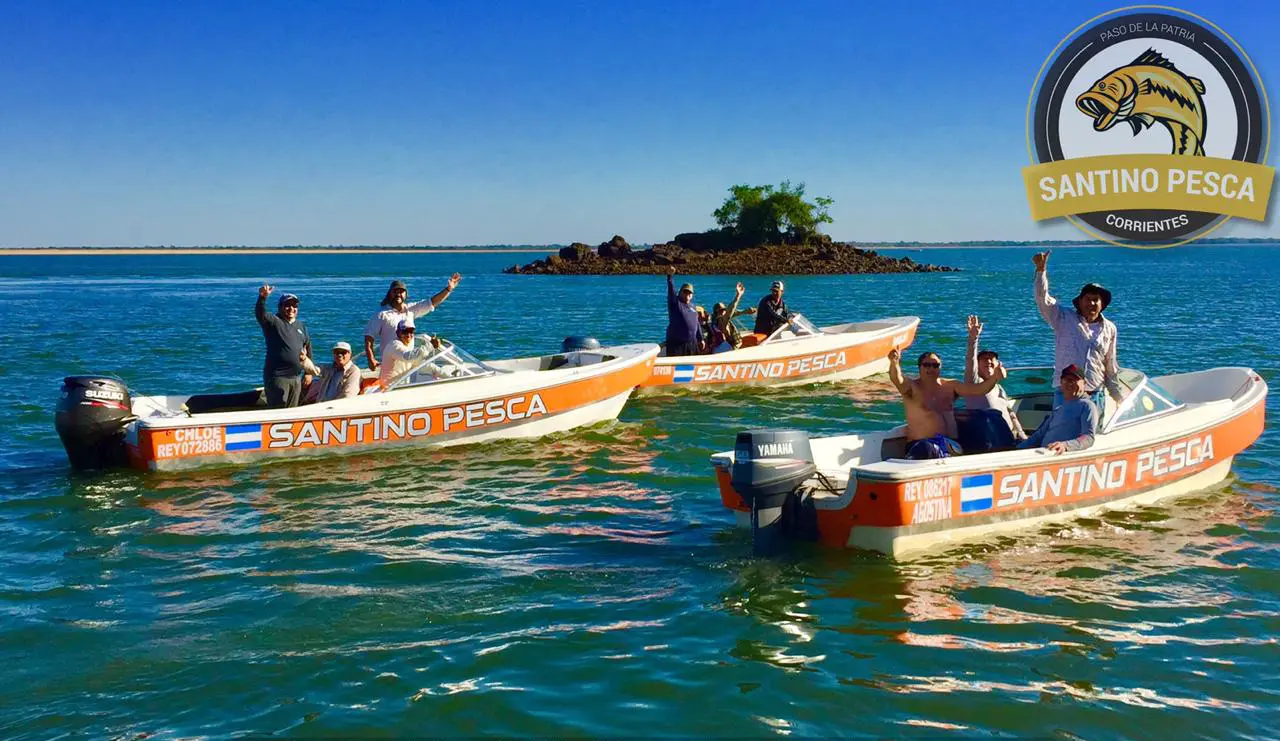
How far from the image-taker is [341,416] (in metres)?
11.8

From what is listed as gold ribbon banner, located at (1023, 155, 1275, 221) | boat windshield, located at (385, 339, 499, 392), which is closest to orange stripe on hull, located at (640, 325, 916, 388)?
boat windshield, located at (385, 339, 499, 392)

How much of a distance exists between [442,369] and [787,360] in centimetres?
697

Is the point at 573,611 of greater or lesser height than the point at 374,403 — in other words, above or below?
below

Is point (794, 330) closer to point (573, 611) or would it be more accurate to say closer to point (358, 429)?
point (358, 429)

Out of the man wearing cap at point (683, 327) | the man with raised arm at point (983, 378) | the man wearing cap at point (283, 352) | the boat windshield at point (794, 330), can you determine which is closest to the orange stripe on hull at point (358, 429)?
the man wearing cap at point (283, 352)

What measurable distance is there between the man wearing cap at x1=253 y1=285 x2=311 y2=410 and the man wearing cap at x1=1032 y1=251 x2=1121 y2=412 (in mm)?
8075

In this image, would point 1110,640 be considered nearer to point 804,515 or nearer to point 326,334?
point 804,515

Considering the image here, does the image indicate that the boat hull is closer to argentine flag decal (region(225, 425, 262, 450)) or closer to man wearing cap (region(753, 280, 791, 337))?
argentine flag decal (region(225, 425, 262, 450))

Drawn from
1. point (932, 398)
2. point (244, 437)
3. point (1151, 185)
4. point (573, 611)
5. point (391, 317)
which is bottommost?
point (573, 611)

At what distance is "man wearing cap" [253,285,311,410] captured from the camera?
11703 millimetres

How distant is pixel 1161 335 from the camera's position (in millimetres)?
26562

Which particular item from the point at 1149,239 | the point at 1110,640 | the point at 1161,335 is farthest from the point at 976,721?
the point at 1161,335

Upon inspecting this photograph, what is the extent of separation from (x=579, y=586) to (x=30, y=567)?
181 inches

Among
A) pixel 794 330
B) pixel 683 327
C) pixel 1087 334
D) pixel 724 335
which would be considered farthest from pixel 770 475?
pixel 794 330
